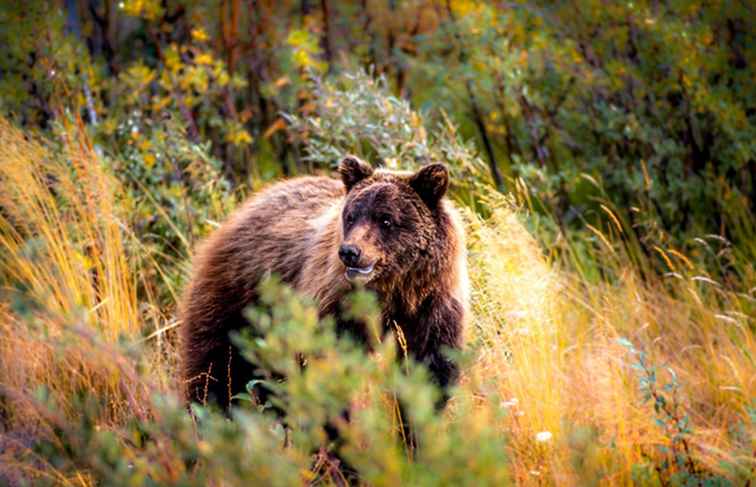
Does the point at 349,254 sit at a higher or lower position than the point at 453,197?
higher

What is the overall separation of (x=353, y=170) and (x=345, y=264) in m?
0.68

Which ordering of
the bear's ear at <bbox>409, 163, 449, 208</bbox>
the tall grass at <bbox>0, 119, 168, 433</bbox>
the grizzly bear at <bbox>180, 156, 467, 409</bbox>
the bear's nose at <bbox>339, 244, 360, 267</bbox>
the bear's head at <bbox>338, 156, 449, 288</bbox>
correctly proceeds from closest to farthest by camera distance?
the bear's nose at <bbox>339, 244, 360, 267</bbox>
the bear's head at <bbox>338, 156, 449, 288</bbox>
the grizzly bear at <bbox>180, 156, 467, 409</bbox>
the bear's ear at <bbox>409, 163, 449, 208</bbox>
the tall grass at <bbox>0, 119, 168, 433</bbox>

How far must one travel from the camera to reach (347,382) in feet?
6.79

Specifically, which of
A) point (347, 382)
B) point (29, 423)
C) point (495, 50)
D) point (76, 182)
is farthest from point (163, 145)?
point (347, 382)

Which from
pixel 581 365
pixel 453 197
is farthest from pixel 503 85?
pixel 581 365

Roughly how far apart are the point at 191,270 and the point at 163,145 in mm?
1638

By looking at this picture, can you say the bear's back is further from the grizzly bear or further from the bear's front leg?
the bear's front leg

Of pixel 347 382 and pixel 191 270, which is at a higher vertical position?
pixel 347 382

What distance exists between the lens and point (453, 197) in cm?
687

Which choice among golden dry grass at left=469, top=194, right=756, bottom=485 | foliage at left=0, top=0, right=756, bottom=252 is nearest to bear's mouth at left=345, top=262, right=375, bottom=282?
golden dry grass at left=469, top=194, right=756, bottom=485

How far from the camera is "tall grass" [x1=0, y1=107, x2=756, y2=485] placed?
345 centimetres

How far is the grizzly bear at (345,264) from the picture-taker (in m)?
4.32

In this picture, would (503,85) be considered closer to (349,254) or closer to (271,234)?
(271,234)

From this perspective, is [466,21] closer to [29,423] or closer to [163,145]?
[163,145]
